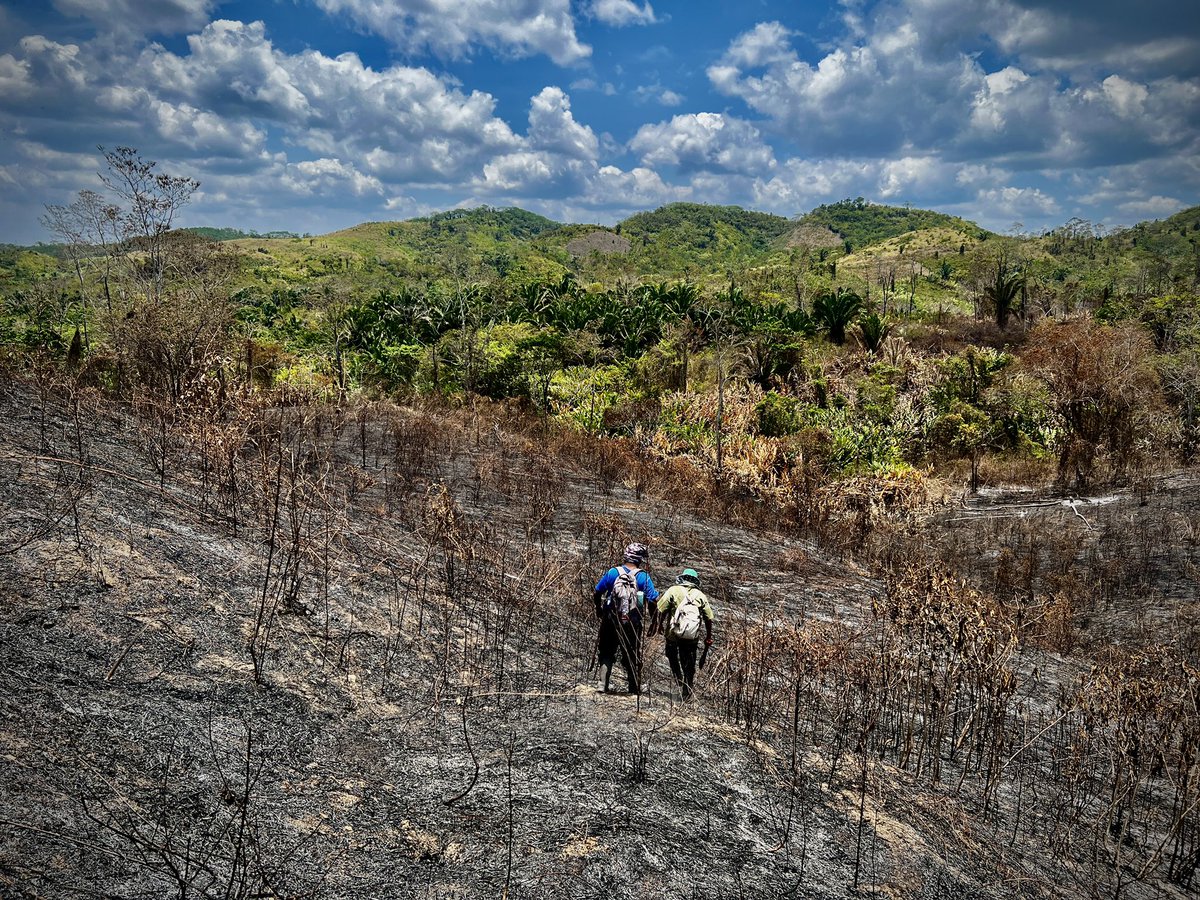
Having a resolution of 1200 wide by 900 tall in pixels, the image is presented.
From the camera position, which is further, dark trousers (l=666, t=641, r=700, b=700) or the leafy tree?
the leafy tree

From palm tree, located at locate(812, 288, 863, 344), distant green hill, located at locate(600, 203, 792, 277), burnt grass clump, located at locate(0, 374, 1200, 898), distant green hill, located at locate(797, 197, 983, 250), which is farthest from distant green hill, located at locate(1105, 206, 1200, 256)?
burnt grass clump, located at locate(0, 374, 1200, 898)

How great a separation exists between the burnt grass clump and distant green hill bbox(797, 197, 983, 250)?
129807mm

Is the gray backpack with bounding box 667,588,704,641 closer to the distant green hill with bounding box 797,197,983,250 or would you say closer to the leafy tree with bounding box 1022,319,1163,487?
the leafy tree with bounding box 1022,319,1163,487

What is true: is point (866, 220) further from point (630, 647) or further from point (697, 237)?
point (630, 647)

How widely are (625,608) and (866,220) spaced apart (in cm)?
15564

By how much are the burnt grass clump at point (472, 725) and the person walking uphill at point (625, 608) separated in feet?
1.05

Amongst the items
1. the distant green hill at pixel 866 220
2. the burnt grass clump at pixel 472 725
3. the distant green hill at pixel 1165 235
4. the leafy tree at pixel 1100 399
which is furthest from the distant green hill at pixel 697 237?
the burnt grass clump at pixel 472 725

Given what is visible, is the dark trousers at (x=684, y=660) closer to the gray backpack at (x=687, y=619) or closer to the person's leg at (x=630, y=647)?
the gray backpack at (x=687, y=619)

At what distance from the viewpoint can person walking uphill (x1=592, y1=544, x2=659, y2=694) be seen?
540 centimetres

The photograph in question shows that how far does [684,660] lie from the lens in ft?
18.4

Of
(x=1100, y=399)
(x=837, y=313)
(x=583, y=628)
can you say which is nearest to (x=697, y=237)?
(x=837, y=313)

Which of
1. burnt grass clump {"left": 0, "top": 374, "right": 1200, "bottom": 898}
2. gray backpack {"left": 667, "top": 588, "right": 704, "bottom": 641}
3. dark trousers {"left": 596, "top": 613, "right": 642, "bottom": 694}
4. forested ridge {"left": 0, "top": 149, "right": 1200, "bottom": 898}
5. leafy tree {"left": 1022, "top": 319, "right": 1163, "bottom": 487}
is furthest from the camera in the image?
leafy tree {"left": 1022, "top": 319, "right": 1163, "bottom": 487}

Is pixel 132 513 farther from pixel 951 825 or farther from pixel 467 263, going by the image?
pixel 467 263

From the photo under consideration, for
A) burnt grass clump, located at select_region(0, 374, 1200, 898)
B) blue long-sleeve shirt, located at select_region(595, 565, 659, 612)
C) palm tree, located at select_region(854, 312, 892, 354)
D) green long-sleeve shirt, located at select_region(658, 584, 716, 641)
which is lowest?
burnt grass clump, located at select_region(0, 374, 1200, 898)
